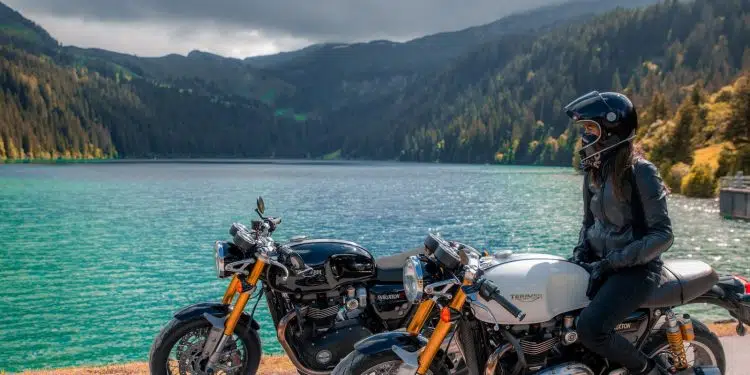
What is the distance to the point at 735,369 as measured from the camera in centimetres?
748

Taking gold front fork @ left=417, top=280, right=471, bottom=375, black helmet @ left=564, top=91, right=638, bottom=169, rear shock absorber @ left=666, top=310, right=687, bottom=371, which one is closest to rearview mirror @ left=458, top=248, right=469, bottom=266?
gold front fork @ left=417, top=280, right=471, bottom=375

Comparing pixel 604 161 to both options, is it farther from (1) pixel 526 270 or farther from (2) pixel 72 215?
(2) pixel 72 215

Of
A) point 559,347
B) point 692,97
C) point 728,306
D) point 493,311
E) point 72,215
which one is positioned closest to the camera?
point 493,311

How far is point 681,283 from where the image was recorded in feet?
18.0

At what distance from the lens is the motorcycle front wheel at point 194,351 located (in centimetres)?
658

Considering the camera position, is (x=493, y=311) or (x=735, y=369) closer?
(x=493, y=311)

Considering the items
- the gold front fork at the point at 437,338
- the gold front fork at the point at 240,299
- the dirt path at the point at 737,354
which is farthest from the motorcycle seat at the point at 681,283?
the gold front fork at the point at 240,299

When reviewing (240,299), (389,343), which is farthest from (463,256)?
(240,299)

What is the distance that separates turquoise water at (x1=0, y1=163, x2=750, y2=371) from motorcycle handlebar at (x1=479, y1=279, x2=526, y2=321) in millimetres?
12602

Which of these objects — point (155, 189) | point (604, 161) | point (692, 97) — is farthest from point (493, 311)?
point (692, 97)

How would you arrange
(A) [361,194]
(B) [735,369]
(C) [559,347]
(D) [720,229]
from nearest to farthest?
(C) [559,347], (B) [735,369], (D) [720,229], (A) [361,194]

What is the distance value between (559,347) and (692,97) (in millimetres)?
93596

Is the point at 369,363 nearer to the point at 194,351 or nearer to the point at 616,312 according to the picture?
the point at 616,312

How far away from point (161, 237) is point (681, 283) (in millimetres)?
38651
